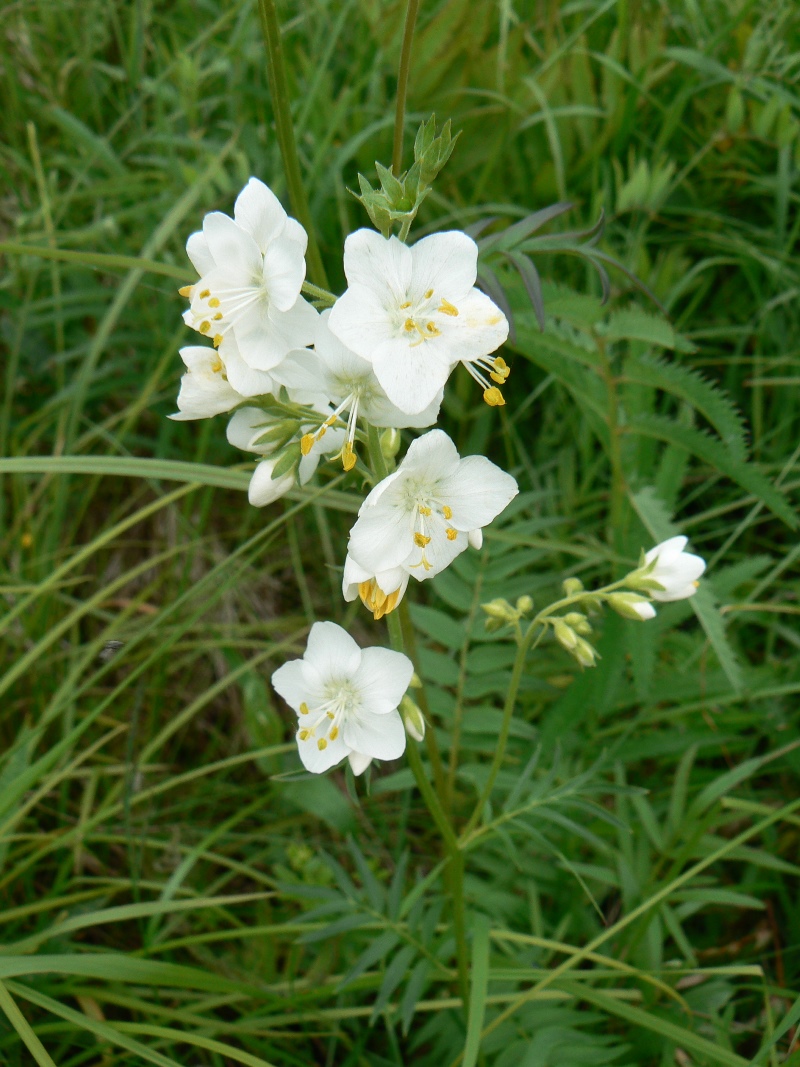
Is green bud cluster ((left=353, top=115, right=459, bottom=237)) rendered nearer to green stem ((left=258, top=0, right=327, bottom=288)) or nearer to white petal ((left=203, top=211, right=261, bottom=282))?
white petal ((left=203, top=211, right=261, bottom=282))

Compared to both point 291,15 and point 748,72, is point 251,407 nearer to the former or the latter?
point 748,72

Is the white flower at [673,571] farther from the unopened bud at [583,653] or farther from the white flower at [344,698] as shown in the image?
the white flower at [344,698]

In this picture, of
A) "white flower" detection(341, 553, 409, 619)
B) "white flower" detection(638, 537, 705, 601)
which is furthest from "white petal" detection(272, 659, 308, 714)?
"white flower" detection(638, 537, 705, 601)

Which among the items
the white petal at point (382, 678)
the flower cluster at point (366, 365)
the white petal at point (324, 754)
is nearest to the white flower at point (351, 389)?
the flower cluster at point (366, 365)

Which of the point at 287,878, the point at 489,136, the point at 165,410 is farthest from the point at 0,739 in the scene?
the point at 489,136

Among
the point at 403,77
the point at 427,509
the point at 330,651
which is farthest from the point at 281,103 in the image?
the point at 330,651

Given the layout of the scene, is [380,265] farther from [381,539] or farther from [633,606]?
[633,606]

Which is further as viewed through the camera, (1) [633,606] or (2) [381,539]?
(1) [633,606]
